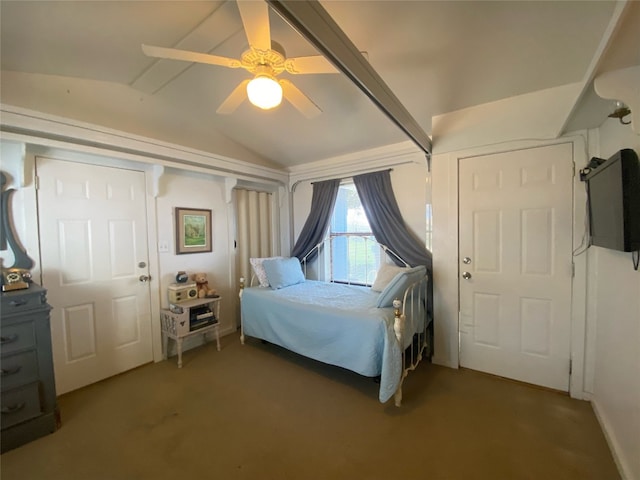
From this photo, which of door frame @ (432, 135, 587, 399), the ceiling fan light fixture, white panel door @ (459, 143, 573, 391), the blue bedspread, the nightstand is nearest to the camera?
the ceiling fan light fixture

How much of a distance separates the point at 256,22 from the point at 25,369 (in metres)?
2.56

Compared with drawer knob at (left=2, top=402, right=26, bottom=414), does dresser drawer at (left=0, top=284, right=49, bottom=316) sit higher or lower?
higher

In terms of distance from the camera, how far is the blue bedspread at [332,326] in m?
1.95

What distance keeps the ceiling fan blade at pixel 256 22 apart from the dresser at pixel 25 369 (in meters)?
2.11

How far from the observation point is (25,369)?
1720mm

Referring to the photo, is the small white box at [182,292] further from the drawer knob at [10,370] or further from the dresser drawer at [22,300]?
the drawer knob at [10,370]

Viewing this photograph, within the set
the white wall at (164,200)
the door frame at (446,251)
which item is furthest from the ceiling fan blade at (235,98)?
the door frame at (446,251)

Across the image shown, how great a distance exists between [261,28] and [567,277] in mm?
2774

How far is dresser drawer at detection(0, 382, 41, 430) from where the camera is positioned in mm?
1643

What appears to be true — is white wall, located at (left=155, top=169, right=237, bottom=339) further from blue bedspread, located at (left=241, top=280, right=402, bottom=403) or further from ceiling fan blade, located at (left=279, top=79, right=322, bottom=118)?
ceiling fan blade, located at (left=279, top=79, right=322, bottom=118)

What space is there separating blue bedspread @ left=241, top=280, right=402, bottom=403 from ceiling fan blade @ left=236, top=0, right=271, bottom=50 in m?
1.92

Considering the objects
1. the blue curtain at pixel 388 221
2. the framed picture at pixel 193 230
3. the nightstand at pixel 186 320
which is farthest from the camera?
the framed picture at pixel 193 230

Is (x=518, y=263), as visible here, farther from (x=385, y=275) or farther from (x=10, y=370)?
(x=10, y=370)

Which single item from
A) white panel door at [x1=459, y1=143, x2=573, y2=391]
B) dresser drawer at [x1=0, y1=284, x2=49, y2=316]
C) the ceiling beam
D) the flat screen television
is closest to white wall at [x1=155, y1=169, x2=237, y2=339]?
dresser drawer at [x1=0, y1=284, x2=49, y2=316]
